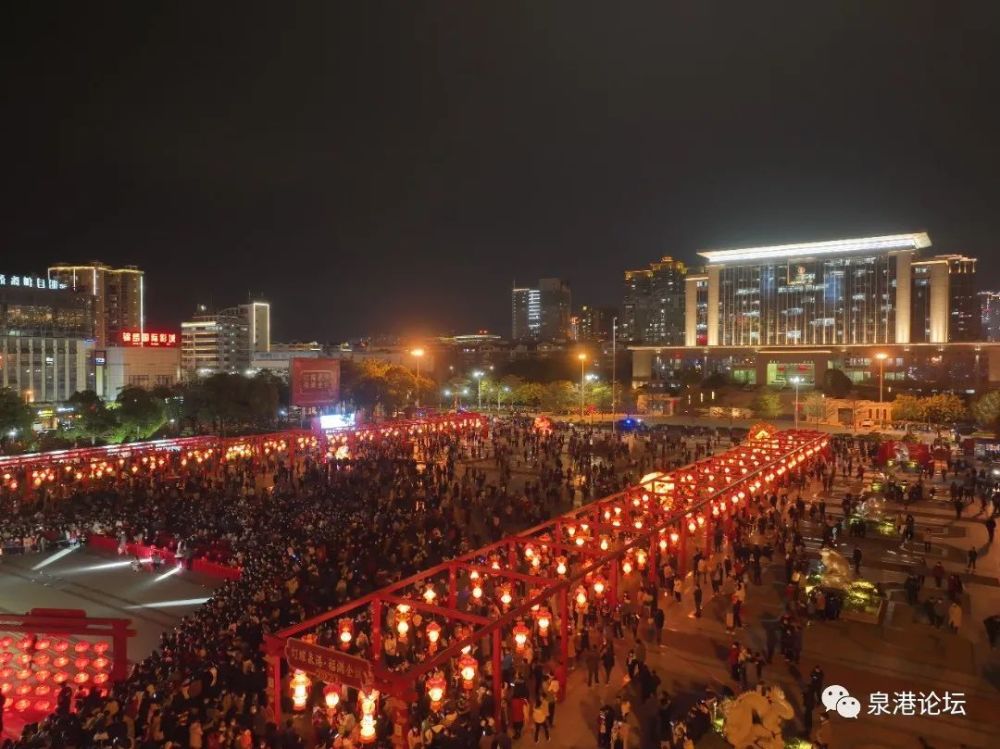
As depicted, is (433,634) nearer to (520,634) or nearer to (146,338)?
(520,634)

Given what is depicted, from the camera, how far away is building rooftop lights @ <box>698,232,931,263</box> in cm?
7438

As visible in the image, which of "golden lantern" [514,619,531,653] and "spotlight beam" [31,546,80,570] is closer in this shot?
"golden lantern" [514,619,531,653]

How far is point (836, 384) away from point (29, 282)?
7760 centimetres

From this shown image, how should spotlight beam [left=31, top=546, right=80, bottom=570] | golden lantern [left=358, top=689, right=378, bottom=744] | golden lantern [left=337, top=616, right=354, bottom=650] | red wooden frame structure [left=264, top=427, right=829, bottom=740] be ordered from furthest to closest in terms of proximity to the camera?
spotlight beam [left=31, top=546, right=80, bottom=570] < golden lantern [left=337, top=616, right=354, bottom=650] < red wooden frame structure [left=264, top=427, right=829, bottom=740] < golden lantern [left=358, top=689, right=378, bottom=744]

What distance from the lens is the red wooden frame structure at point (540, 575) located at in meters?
9.07

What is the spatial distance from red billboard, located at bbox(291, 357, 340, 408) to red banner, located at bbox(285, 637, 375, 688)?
23.0 metres

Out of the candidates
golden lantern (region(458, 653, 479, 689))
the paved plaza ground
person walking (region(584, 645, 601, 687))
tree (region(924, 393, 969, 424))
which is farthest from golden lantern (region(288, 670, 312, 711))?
tree (region(924, 393, 969, 424))

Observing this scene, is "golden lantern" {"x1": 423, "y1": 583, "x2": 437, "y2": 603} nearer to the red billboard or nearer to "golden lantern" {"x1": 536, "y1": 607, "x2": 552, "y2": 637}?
"golden lantern" {"x1": 536, "y1": 607, "x2": 552, "y2": 637}

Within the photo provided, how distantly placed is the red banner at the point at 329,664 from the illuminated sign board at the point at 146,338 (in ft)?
227

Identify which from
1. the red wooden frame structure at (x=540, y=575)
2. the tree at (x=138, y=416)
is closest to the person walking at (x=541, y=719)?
the red wooden frame structure at (x=540, y=575)

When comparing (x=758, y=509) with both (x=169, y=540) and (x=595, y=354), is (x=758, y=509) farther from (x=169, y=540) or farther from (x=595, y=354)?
(x=595, y=354)

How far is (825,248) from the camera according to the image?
78875mm
